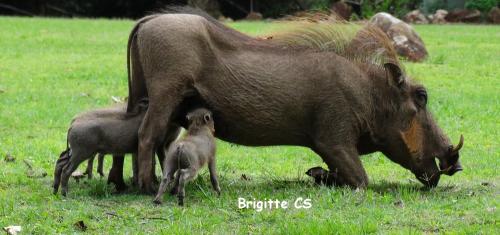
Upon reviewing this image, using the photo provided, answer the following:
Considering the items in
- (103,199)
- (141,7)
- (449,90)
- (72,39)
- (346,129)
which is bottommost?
(141,7)

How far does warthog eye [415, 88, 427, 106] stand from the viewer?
761 centimetres

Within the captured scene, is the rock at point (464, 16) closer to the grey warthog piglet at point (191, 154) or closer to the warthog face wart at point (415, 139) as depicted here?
the warthog face wart at point (415, 139)

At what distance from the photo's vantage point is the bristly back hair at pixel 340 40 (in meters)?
7.54

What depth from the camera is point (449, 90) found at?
14.7 meters

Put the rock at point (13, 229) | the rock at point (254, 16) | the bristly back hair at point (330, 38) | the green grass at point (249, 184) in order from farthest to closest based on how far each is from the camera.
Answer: the rock at point (254, 16), the bristly back hair at point (330, 38), the green grass at point (249, 184), the rock at point (13, 229)

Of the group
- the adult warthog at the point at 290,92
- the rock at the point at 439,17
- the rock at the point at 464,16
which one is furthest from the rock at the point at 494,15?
the adult warthog at the point at 290,92

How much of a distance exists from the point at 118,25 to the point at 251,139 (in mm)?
20042

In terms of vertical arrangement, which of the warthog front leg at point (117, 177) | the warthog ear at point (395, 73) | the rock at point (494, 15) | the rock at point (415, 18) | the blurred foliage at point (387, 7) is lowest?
the blurred foliage at point (387, 7)

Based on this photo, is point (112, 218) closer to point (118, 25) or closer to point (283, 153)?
point (283, 153)

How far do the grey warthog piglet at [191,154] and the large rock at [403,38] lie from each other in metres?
11.3

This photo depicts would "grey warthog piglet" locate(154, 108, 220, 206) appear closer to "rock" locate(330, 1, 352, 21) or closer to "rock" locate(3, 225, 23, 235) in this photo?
"rock" locate(3, 225, 23, 235)

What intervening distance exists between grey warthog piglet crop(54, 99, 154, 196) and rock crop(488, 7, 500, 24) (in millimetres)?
25723

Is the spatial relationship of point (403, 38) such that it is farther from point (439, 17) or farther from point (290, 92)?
point (439, 17)

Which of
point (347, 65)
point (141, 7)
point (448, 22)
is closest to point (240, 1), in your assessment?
point (141, 7)
